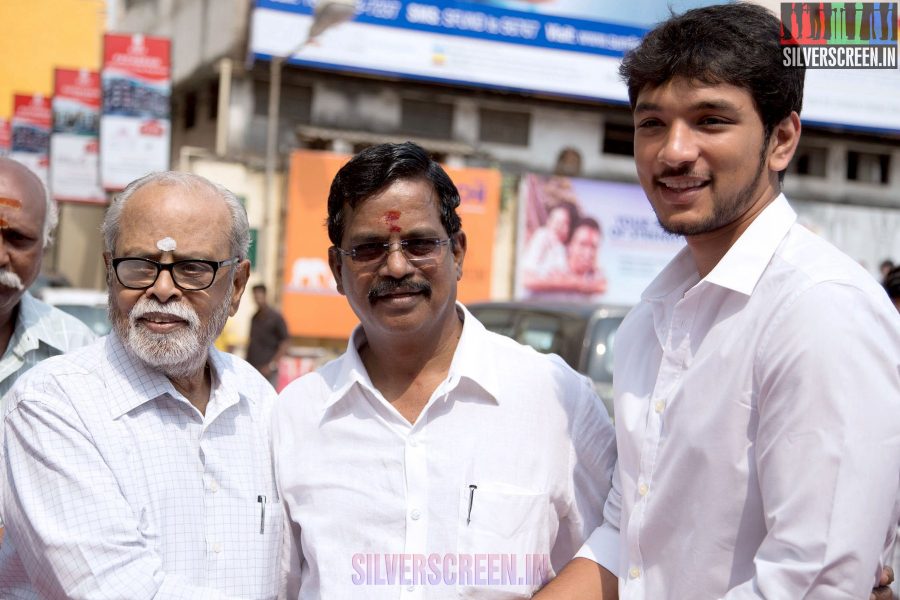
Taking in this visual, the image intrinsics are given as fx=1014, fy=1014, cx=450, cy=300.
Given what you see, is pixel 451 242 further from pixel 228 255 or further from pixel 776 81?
pixel 776 81

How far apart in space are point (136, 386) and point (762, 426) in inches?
61.1

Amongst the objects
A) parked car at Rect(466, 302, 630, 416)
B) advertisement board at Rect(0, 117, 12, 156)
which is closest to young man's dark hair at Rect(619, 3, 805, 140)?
parked car at Rect(466, 302, 630, 416)

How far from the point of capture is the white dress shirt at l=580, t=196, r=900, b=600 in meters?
1.82

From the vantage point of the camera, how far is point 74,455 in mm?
2387

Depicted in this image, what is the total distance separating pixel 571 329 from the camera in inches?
288

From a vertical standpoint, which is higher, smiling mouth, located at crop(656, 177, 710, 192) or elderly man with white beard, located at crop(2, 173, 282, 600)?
smiling mouth, located at crop(656, 177, 710, 192)

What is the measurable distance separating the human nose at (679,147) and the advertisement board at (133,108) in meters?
13.6

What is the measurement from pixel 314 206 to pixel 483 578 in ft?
51.5

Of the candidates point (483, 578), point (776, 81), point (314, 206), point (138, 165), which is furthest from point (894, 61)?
point (314, 206)

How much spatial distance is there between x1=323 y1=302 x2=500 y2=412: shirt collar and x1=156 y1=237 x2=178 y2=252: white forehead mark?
0.58m

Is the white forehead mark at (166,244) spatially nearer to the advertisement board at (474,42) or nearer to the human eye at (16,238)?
the human eye at (16,238)

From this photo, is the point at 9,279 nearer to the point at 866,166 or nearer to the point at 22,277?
the point at 22,277

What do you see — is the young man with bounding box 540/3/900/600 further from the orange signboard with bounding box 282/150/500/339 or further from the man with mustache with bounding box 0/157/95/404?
the orange signboard with bounding box 282/150/500/339

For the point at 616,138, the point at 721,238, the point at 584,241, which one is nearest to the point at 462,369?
the point at 721,238
